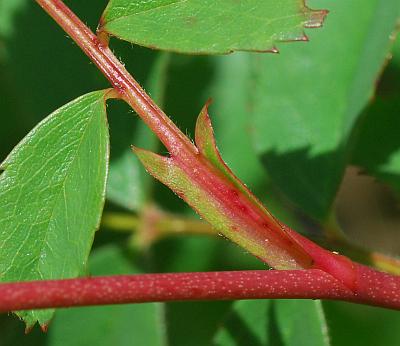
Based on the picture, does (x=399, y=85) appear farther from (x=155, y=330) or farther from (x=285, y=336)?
(x=155, y=330)

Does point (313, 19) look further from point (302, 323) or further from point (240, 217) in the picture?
point (302, 323)

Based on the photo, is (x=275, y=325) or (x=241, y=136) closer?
(x=275, y=325)

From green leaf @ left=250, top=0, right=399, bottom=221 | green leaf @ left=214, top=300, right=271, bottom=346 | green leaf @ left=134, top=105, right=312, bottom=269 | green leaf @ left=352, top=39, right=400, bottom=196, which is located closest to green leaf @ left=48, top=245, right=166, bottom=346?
green leaf @ left=214, top=300, right=271, bottom=346

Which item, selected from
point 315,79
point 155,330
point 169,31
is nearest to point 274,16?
point 169,31

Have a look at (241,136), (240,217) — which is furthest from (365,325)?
(240,217)

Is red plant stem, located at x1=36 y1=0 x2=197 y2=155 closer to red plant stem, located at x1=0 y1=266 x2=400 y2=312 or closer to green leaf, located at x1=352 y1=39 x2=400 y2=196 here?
red plant stem, located at x1=0 y1=266 x2=400 y2=312
